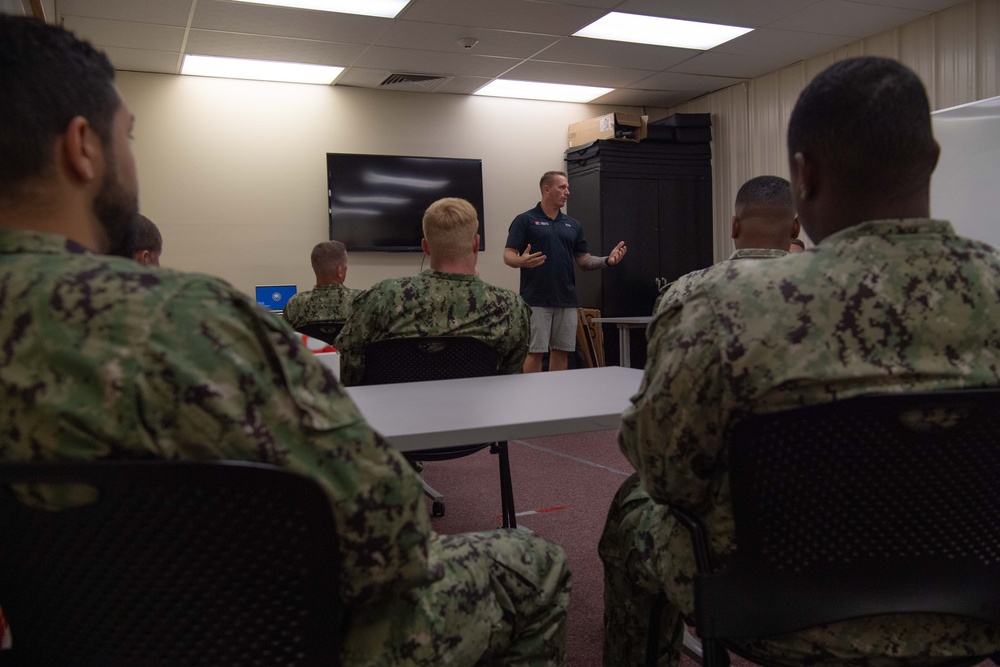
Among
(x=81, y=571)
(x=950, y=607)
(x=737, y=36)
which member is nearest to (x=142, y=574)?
(x=81, y=571)

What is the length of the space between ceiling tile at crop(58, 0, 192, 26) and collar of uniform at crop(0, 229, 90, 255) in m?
4.35

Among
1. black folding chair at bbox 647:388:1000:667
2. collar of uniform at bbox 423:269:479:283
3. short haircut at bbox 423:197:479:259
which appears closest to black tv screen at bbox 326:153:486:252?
short haircut at bbox 423:197:479:259

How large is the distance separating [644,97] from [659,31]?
183cm

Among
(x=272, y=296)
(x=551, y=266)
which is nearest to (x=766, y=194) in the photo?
(x=551, y=266)

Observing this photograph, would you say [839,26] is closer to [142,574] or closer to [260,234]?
[260,234]

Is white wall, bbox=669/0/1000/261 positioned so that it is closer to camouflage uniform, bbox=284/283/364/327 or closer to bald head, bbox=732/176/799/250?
bald head, bbox=732/176/799/250

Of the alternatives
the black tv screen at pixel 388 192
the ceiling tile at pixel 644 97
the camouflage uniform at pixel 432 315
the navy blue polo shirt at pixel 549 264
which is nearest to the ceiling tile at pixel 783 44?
the ceiling tile at pixel 644 97

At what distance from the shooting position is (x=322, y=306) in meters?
3.46

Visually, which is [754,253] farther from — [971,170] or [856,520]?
[971,170]

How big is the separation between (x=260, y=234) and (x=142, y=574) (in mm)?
5900

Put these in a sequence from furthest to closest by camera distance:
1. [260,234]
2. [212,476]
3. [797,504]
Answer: [260,234] → [797,504] → [212,476]

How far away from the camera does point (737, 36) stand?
5434mm

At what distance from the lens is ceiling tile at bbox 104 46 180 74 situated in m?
5.38

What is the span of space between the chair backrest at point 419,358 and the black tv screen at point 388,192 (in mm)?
4312
